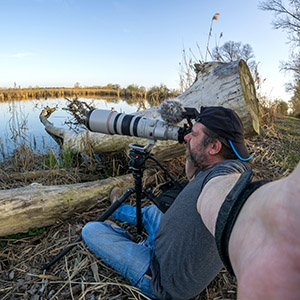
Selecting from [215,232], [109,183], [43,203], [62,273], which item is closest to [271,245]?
[215,232]

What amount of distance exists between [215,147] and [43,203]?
5.96ft

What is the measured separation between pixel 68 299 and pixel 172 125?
1528 mm

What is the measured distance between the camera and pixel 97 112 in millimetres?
2014

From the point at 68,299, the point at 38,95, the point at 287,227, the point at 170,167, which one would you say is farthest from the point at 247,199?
the point at 38,95

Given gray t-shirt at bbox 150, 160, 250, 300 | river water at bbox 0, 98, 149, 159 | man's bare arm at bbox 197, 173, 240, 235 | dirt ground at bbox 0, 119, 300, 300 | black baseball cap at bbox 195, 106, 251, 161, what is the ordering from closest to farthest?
man's bare arm at bbox 197, 173, 240, 235
gray t-shirt at bbox 150, 160, 250, 300
black baseball cap at bbox 195, 106, 251, 161
dirt ground at bbox 0, 119, 300, 300
river water at bbox 0, 98, 149, 159

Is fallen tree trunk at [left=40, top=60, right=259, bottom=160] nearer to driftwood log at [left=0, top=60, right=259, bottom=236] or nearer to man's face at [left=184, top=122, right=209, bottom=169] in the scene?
driftwood log at [left=0, top=60, right=259, bottom=236]

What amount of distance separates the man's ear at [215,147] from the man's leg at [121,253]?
0.90m

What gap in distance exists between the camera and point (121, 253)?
169 cm

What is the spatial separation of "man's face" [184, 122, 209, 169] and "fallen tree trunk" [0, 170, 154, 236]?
1.46m

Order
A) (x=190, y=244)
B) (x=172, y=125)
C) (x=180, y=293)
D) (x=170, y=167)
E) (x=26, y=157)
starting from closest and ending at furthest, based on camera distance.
Result: (x=190, y=244) → (x=180, y=293) → (x=172, y=125) → (x=170, y=167) → (x=26, y=157)

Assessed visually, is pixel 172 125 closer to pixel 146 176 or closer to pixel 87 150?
pixel 146 176

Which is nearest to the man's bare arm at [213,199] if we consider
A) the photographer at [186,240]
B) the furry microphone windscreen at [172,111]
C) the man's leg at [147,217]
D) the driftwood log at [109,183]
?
the photographer at [186,240]

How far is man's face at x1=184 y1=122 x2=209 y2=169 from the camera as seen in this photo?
1.56m

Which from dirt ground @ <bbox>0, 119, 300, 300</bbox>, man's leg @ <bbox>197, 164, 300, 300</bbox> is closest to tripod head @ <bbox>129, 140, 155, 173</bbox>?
dirt ground @ <bbox>0, 119, 300, 300</bbox>
